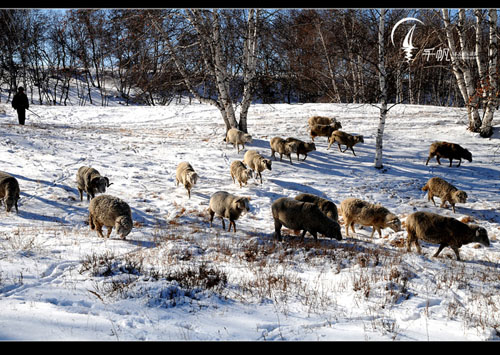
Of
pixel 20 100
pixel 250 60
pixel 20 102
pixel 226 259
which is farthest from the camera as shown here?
pixel 20 102

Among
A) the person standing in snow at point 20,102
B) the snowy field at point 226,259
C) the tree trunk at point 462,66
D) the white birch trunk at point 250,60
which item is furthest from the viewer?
the person standing in snow at point 20,102

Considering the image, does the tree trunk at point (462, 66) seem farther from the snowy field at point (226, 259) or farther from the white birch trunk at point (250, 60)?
the white birch trunk at point (250, 60)

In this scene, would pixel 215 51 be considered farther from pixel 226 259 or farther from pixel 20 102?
pixel 226 259

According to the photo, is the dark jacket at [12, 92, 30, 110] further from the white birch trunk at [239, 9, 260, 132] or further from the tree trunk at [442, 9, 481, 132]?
the tree trunk at [442, 9, 481, 132]

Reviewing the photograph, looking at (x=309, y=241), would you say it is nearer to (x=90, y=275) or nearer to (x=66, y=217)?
(x=90, y=275)

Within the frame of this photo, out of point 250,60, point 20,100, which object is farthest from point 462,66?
point 20,100

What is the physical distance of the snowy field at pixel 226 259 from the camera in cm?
468

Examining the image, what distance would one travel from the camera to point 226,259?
7.92 metres

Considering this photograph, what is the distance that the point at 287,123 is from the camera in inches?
971

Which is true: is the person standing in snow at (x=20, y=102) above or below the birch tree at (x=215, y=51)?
below

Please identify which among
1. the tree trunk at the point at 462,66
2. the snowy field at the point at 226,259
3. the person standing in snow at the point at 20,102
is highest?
the tree trunk at the point at 462,66

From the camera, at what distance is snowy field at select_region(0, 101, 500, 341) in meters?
4.68

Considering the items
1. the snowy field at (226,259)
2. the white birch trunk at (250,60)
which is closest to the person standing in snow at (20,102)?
the snowy field at (226,259)
